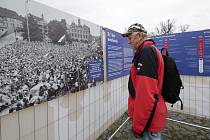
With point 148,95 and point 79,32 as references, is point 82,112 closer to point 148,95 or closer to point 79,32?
point 79,32

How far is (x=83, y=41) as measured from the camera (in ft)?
7.52

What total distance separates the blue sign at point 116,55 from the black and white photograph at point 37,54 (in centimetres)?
61

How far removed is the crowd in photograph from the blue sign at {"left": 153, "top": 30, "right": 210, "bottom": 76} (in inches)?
93.3

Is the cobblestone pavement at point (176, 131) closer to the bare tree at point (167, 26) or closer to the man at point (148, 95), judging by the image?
the man at point (148, 95)

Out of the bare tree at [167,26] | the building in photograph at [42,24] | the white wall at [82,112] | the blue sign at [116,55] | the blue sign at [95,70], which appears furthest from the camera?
the bare tree at [167,26]

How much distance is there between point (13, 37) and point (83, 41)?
1.01 meters

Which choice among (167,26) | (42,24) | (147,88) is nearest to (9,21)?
(42,24)

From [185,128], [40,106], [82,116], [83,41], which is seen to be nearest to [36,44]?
[40,106]

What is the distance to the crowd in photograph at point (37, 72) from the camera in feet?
4.40

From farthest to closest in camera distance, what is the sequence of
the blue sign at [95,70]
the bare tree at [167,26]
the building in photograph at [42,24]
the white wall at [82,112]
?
the bare tree at [167,26], the blue sign at [95,70], the building in photograph at [42,24], the white wall at [82,112]

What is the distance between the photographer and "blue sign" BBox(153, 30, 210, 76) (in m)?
3.50

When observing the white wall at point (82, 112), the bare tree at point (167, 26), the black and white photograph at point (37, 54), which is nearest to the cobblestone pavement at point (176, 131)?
the white wall at point (82, 112)

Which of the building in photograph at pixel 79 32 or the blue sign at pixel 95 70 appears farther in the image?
the blue sign at pixel 95 70

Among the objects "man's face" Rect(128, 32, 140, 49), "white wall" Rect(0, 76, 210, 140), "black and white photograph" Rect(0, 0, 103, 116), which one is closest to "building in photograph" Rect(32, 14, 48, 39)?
"black and white photograph" Rect(0, 0, 103, 116)
